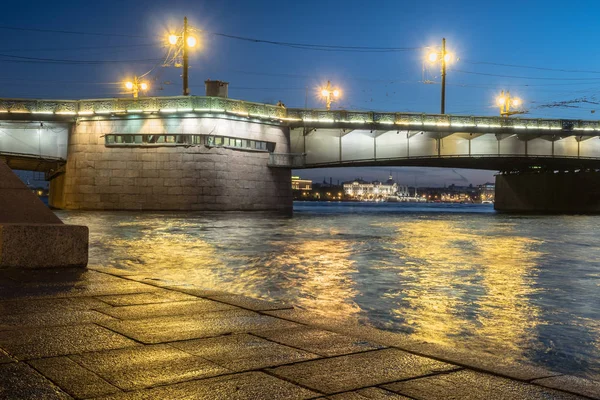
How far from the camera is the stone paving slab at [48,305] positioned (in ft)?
22.0

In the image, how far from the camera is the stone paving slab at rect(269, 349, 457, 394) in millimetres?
4227

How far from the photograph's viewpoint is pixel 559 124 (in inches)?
2566

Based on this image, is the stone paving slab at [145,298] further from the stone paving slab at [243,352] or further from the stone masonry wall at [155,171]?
the stone masonry wall at [155,171]

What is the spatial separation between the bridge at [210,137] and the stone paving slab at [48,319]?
153 ft

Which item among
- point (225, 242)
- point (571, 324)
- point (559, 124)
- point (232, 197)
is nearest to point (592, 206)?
point (559, 124)

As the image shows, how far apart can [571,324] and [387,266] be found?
7.24m

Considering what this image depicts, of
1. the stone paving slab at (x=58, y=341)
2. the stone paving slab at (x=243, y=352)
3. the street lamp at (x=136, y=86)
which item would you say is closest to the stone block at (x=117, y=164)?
the street lamp at (x=136, y=86)

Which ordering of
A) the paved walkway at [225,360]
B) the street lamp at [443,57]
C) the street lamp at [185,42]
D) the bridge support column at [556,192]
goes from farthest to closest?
the bridge support column at [556,192] < the street lamp at [443,57] < the street lamp at [185,42] < the paved walkway at [225,360]

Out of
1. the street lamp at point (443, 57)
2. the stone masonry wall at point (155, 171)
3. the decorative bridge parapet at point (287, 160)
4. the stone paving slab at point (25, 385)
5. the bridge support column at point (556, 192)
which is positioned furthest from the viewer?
the bridge support column at point (556, 192)

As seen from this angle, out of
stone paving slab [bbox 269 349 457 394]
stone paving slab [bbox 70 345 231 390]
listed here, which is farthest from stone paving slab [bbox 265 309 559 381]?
stone paving slab [bbox 70 345 231 390]

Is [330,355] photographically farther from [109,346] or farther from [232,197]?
[232,197]

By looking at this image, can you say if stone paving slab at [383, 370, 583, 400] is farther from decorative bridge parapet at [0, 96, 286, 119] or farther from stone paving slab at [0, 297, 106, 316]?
decorative bridge parapet at [0, 96, 286, 119]

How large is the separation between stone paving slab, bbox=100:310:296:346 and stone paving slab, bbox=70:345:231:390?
46 cm

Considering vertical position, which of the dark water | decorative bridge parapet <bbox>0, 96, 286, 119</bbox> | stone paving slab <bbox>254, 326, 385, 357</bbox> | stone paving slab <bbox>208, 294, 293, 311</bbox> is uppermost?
decorative bridge parapet <bbox>0, 96, 286, 119</bbox>
